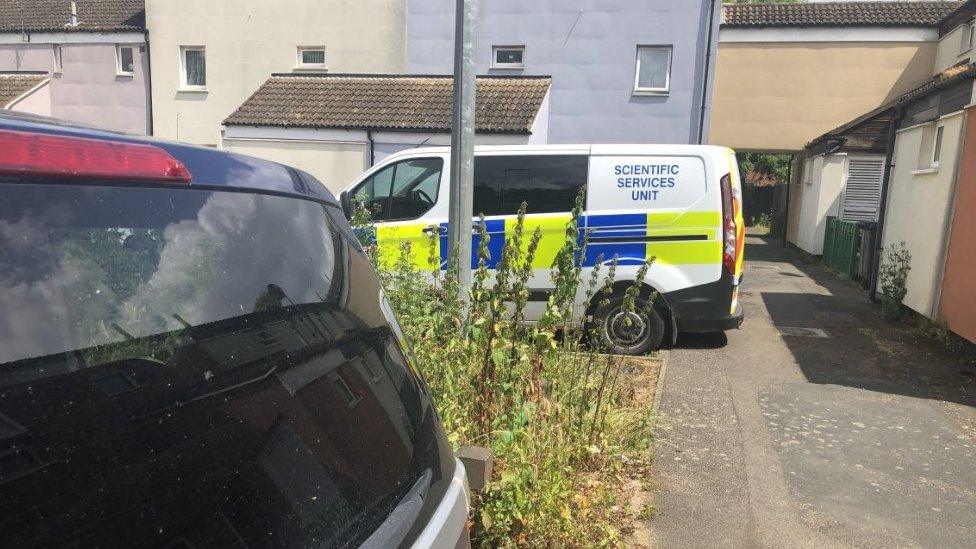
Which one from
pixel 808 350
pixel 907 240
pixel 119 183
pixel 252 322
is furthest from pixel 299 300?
pixel 907 240

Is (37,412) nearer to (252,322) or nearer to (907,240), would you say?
(252,322)

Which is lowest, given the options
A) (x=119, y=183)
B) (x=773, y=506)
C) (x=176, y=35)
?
(x=773, y=506)

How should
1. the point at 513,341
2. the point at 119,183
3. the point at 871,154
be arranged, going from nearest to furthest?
Result: the point at 119,183 → the point at 513,341 → the point at 871,154

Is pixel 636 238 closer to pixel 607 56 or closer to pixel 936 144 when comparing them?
pixel 936 144

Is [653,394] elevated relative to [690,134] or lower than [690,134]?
lower

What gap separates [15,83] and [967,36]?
87.8 ft

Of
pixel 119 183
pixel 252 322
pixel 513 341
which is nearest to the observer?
pixel 119 183

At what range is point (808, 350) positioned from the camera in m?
7.61

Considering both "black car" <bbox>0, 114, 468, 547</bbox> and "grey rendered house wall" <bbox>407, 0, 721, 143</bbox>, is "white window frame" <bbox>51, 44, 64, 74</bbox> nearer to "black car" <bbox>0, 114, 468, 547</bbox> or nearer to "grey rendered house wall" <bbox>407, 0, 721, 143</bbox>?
"grey rendered house wall" <bbox>407, 0, 721, 143</bbox>

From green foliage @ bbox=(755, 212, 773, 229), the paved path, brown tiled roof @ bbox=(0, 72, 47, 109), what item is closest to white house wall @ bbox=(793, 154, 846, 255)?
the paved path

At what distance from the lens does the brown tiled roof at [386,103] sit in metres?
14.9

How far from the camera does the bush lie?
3205 mm

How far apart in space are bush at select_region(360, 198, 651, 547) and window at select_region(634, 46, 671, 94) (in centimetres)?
1466

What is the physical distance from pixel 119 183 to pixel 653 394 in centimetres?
515
